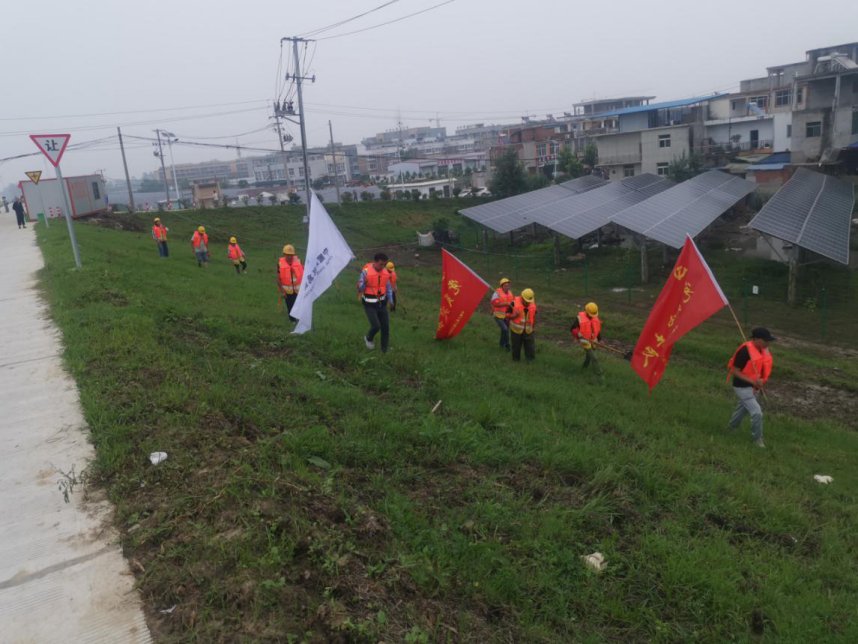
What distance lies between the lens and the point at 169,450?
584 cm

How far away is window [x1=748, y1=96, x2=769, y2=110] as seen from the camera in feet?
211

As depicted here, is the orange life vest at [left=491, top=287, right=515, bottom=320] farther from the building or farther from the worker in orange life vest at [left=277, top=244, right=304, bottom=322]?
the building

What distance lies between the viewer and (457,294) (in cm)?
1257

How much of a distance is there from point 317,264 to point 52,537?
19.1ft

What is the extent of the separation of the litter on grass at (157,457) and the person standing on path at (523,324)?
769cm

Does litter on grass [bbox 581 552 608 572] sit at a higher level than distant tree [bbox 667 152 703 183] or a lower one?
lower

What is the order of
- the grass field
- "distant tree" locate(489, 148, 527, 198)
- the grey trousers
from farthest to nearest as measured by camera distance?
"distant tree" locate(489, 148, 527, 198) → the grey trousers → the grass field

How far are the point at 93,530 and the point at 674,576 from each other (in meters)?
4.74

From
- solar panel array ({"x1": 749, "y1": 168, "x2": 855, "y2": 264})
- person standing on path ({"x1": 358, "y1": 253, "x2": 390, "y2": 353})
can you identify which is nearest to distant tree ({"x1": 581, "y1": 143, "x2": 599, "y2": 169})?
solar panel array ({"x1": 749, "y1": 168, "x2": 855, "y2": 264})

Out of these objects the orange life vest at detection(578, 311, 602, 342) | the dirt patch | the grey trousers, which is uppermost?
the orange life vest at detection(578, 311, 602, 342)

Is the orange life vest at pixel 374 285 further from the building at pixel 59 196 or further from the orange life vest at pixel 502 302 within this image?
the building at pixel 59 196

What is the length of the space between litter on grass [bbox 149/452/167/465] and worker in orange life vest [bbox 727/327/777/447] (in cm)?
759

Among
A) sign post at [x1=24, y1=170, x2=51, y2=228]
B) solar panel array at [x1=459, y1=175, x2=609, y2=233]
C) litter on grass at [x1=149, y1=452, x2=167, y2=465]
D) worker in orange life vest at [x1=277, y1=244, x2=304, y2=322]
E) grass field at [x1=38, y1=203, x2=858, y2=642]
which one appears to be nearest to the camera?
grass field at [x1=38, y1=203, x2=858, y2=642]

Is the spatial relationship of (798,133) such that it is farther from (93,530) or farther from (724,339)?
(93,530)
